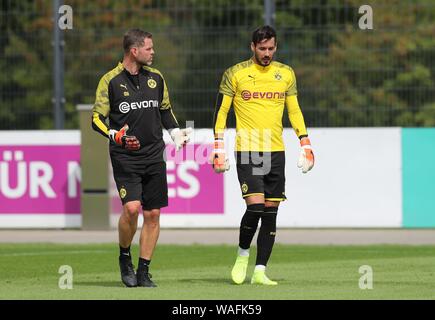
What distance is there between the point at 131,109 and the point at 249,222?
1.46m

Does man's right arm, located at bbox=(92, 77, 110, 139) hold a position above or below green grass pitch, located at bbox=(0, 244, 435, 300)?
above

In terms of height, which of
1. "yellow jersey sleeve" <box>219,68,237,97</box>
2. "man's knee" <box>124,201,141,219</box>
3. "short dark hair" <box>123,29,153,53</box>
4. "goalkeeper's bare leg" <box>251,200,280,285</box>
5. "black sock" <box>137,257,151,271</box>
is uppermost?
"short dark hair" <box>123,29,153,53</box>

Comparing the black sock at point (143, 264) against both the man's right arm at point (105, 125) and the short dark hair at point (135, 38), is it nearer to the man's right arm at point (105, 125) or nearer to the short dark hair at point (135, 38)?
the man's right arm at point (105, 125)

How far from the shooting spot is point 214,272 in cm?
1252

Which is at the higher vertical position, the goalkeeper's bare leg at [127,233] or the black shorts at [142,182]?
the black shorts at [142,182]

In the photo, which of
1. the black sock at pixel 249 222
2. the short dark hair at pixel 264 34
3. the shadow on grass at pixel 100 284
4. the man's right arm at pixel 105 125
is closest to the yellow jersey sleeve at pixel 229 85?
the short dark hair at pixel 264 34

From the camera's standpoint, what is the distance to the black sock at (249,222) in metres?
11.1

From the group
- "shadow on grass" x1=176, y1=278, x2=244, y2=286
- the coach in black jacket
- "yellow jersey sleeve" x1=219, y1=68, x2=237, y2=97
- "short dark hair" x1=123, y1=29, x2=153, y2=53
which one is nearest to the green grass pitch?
"shadow on grass" x1=176, y1=278, x2=244, y2=286

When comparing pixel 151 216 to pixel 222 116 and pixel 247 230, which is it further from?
pixel 222 116

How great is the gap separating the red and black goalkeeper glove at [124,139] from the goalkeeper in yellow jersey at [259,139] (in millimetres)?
1015

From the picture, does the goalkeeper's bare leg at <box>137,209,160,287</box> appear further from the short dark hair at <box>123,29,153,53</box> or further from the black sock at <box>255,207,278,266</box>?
the short dark hair at <box>123,29,153,53</box>

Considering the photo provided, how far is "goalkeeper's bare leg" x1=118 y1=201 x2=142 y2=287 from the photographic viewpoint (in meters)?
10.7

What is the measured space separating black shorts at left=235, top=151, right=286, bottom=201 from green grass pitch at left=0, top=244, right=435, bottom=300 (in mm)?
792

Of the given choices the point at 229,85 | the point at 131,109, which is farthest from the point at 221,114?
the point at 131,109
